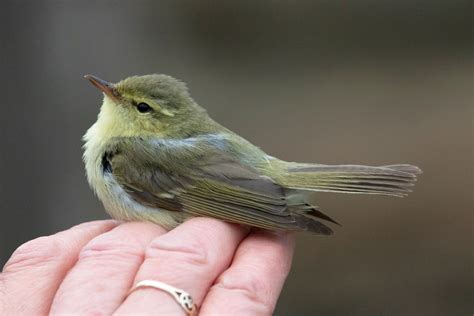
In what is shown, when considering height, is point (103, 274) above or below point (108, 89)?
below

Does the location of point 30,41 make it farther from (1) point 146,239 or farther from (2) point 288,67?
(1) point 146,239

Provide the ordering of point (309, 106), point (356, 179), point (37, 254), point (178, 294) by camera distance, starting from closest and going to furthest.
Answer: point (178, 294)
point (37, 254)
point (356, 179)
point (309, 106)

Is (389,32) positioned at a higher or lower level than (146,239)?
higher

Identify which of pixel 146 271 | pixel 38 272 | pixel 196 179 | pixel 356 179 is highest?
pixel 356 179

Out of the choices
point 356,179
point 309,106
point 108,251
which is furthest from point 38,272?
point 309,106

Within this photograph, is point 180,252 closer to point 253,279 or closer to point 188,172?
point 253,279

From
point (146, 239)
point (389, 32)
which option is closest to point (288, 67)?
point (389, 32)

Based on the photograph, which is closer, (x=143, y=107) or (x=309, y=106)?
(x=143, y=107)

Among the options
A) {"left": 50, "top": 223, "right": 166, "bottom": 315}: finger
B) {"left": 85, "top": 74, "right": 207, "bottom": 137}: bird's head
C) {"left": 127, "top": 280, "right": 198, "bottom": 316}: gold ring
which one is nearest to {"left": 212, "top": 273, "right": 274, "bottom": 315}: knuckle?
{"left": 127, "top": 280, "right": 198, "bottom": 316}: gold ring
